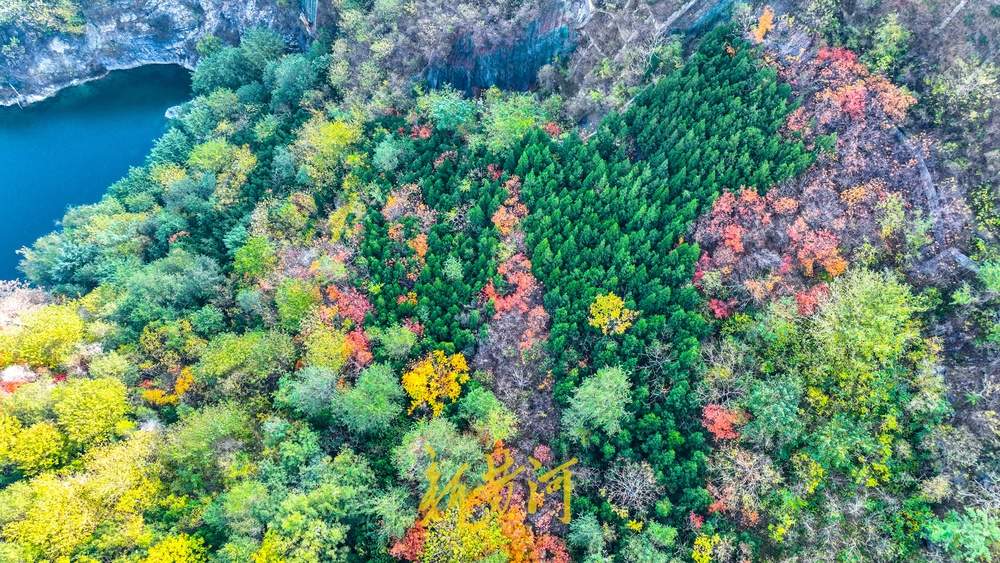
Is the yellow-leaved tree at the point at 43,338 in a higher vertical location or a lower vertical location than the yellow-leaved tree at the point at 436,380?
lower

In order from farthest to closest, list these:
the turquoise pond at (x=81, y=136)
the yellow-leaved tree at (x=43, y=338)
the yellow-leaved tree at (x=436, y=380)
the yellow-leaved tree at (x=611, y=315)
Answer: the turquoise pond at (x=81, y=136) < the yellow-leaved tree at (x=43, y=338) < the yellow-leaved tree at (x=436, y=380) < the yellow-leaved tree at (x=611, y=315)

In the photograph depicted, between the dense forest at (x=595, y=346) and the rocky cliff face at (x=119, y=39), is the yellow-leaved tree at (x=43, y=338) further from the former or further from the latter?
the rocky cliff face at (x=119, y=39)

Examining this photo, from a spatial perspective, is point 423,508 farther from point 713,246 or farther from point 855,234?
point 855,234

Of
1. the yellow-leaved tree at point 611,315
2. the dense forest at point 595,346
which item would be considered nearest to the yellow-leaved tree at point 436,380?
the dense forest at point 595,346

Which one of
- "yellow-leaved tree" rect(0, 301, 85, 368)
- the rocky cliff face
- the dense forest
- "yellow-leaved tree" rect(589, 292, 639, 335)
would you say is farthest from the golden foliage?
"yellow-leaved tree" rect(0, 301, 85, 368)

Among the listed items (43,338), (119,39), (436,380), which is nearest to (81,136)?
(119,39)

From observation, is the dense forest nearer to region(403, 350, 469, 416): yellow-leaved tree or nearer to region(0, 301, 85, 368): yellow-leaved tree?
region(0, 301, 85, 368): yellow-leaved tree

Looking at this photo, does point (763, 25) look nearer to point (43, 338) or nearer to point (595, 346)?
point (595, 346)

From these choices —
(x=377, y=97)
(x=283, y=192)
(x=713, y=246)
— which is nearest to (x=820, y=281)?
(x=713, y=246)
